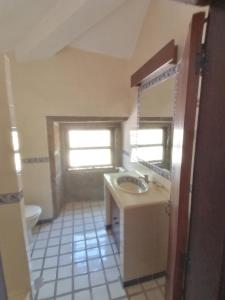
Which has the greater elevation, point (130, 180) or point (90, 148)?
point (90, 148)

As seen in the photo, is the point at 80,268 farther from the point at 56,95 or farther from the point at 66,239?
the point at 56,95

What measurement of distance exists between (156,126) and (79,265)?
1687 millimetres

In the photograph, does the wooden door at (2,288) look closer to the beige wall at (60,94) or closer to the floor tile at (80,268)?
the floor tile at (80,268)

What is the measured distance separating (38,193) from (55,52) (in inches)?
76.6

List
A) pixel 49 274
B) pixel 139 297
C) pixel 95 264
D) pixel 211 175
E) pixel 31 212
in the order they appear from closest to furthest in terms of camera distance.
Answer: pixel 211 175, pixel 139 297, pixel 49 274, pixel 95 264, pixel 31 212

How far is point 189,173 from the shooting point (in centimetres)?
81

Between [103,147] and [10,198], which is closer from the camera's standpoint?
[10,198]

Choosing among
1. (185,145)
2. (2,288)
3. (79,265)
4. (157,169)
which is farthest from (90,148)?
(185,145)

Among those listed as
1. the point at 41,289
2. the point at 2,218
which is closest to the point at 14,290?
the point at 41,289

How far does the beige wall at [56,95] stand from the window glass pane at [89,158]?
769mm

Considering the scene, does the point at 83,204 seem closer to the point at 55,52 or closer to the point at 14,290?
the point at 14,290

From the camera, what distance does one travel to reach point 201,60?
706 mm

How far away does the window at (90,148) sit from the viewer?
3.09 meters

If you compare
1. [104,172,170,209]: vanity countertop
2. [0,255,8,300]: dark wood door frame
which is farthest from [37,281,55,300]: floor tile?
[104,172,170,209]: vanity countertop
